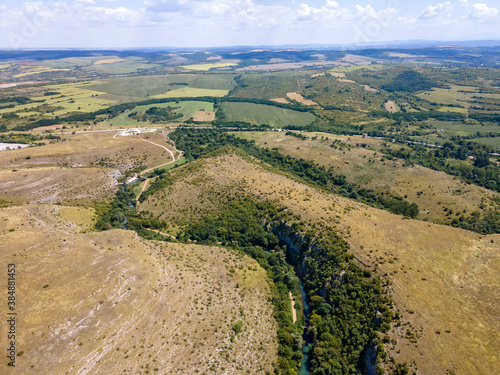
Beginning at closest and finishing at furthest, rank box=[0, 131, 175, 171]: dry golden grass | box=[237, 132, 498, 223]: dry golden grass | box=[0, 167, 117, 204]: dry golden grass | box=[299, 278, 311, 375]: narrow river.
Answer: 1. box=[299, 278, 311, 375]: narrow river
2. box=[0, 167, 117, 204]: dry golden grass
3. box=[237, 132, 498, 223]: dry golden grass
4. box=[0, 131, 175, 171]: dry golden grass

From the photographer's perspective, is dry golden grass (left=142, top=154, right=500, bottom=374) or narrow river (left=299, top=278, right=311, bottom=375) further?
narrow river (left=299, top=278, right=311, bottom=375)

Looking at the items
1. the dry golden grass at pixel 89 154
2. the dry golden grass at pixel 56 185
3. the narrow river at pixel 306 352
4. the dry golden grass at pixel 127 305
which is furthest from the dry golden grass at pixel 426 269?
the dry golden grass at pixel 89 154

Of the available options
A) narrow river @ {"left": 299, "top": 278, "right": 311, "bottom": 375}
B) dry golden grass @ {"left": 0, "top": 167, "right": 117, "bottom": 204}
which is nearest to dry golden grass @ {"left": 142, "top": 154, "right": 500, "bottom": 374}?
narrow river @ {"left": 299, "top": 278, "right": 311, "bottom": 375}

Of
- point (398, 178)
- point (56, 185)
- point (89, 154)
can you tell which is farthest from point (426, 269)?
point (89, 154)

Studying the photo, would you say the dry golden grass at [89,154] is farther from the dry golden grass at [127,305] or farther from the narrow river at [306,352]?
the narrow river at [306,352]

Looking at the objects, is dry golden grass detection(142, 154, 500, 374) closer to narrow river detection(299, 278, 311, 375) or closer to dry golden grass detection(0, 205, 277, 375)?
narrow river detection(299, 278, 311, 375)
